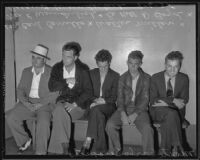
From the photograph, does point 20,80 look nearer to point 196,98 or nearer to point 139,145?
point 139,145

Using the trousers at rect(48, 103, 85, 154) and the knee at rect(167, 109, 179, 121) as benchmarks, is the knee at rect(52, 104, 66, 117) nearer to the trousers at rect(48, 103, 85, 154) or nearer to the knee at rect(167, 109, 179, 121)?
the trousers at rect(48, 103, 85, 154)

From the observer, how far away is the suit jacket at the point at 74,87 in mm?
4055

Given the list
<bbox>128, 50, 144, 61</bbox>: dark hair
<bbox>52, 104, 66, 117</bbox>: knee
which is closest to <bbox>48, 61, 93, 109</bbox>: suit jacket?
<bbox>52, 104, 66, 117</bbox>: knee

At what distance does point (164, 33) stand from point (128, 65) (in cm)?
54

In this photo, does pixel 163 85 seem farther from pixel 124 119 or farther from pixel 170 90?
pixel 124 119

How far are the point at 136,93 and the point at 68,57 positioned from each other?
0.89 meters

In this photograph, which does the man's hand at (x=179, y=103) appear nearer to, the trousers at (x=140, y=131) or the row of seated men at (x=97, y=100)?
the row of seated men at (x=97, y=100)

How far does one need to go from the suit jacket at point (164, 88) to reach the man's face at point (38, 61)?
4.22ft

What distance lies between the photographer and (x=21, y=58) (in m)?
4.05

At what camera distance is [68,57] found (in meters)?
4.07

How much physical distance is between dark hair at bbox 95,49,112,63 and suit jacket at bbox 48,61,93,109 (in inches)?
8.8

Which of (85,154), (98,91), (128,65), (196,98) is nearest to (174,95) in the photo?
(196,98)

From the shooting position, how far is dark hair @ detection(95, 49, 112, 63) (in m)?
4.03

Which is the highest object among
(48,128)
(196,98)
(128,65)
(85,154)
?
(128,65)
